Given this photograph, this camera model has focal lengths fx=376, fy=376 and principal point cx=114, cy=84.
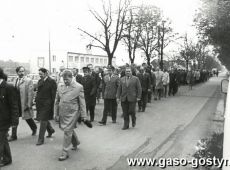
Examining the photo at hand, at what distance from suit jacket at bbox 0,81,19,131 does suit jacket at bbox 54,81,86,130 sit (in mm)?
1158

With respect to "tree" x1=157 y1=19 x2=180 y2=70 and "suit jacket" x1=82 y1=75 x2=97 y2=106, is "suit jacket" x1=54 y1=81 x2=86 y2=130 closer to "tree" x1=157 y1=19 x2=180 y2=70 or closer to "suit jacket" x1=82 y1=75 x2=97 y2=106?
"suit jacket" x1=82 y1=75 x2=97 y2=106

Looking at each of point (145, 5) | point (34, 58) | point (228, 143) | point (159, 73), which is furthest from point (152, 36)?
point (34, 58)

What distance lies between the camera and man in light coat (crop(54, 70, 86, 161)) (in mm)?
7004

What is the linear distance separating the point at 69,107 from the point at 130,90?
12.7 ft

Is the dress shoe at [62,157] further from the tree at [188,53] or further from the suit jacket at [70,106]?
the tree at [188,53]

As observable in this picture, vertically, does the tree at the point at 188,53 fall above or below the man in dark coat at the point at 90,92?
above

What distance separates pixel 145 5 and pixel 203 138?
23472 millimetres

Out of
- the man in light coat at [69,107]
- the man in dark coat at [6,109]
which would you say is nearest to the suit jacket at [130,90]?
the man in light coat at [69,107]

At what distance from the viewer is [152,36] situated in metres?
37.6

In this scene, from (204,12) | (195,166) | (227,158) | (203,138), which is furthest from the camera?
(204,12)

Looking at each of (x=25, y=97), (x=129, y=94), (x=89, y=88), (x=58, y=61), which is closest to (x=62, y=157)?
(x=25, y=97)

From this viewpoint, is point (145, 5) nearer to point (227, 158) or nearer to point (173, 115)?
point (173, 115)

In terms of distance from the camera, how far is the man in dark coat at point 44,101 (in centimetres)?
816

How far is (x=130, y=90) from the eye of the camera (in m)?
10.7
